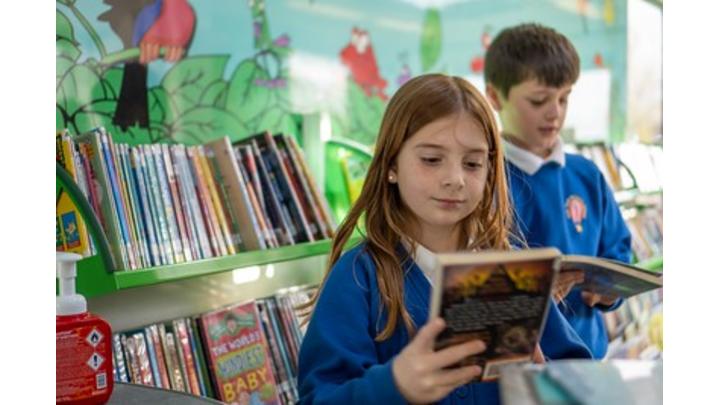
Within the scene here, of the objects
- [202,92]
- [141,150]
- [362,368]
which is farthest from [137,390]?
[202,92]

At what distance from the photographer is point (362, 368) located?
133 centimetres

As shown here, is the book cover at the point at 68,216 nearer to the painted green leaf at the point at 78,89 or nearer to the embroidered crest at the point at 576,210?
the painted green leaf at the point at 78,89

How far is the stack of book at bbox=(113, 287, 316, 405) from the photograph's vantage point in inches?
78.1

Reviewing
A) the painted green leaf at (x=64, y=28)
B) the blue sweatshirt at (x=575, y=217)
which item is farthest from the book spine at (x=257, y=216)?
the blue sweatshirt at (x=575, y=217)

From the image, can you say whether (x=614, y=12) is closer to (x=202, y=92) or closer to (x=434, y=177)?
(x=202, y=92)

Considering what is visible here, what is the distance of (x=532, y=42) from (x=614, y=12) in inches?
120

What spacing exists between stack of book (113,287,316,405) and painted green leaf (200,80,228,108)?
0.63m

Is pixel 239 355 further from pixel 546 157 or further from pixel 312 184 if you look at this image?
pixel 546 157

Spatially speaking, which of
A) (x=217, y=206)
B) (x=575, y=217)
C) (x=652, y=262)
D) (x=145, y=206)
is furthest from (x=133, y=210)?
(x=652, y=262)

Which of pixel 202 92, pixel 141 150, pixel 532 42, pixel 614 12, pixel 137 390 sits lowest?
pixel 137 390

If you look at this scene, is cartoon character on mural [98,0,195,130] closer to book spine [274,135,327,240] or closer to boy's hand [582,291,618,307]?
book spine [274,135,327,240]

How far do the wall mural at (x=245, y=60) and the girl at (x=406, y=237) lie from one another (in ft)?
3.17
